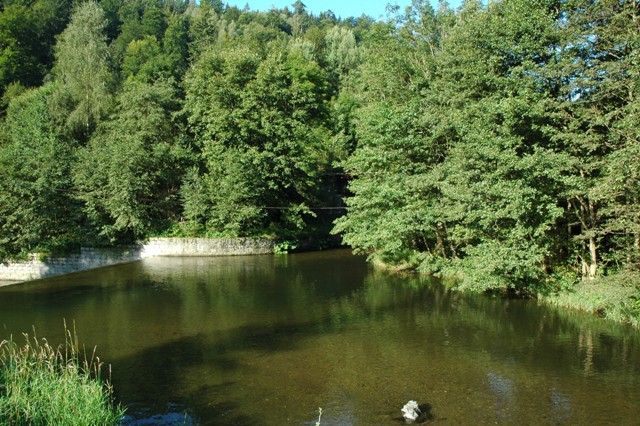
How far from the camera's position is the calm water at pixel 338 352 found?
1091cm

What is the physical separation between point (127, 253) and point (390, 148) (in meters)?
20.4

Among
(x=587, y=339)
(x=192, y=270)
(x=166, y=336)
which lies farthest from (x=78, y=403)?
(x=192, y=270)

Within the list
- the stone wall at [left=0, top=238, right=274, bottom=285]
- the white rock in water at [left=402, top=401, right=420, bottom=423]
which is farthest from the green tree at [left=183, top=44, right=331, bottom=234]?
the white rock in water at [left=402, top=401, right=420, bottom=423]

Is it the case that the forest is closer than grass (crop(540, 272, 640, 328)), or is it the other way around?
grass (crop(540, 272, 640, 328))

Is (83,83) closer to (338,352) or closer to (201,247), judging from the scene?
(201,247)

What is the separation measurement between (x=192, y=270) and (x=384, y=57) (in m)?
18.2

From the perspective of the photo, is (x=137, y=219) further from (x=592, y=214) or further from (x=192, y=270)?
(x=592, y=214)

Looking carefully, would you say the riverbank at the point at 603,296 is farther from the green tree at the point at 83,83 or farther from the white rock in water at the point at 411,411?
the green tree at the point at 83,83

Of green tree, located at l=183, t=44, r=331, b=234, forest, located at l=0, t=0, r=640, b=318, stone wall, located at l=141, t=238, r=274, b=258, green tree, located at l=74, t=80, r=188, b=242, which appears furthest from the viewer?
green tree, located at l=183, t=44, r=331, b=234

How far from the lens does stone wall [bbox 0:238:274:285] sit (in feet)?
104

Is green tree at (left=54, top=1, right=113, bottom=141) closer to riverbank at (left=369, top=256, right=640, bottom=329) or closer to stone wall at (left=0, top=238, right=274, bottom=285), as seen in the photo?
stone wall at (left=0, top=238, right=274, bottom=285)

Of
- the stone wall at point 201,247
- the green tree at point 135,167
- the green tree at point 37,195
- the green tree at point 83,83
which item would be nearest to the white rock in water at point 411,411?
the stone wall at point 201,247

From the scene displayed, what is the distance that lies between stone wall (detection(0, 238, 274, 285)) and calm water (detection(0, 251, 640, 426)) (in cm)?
757

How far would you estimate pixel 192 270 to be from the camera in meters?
29.8
